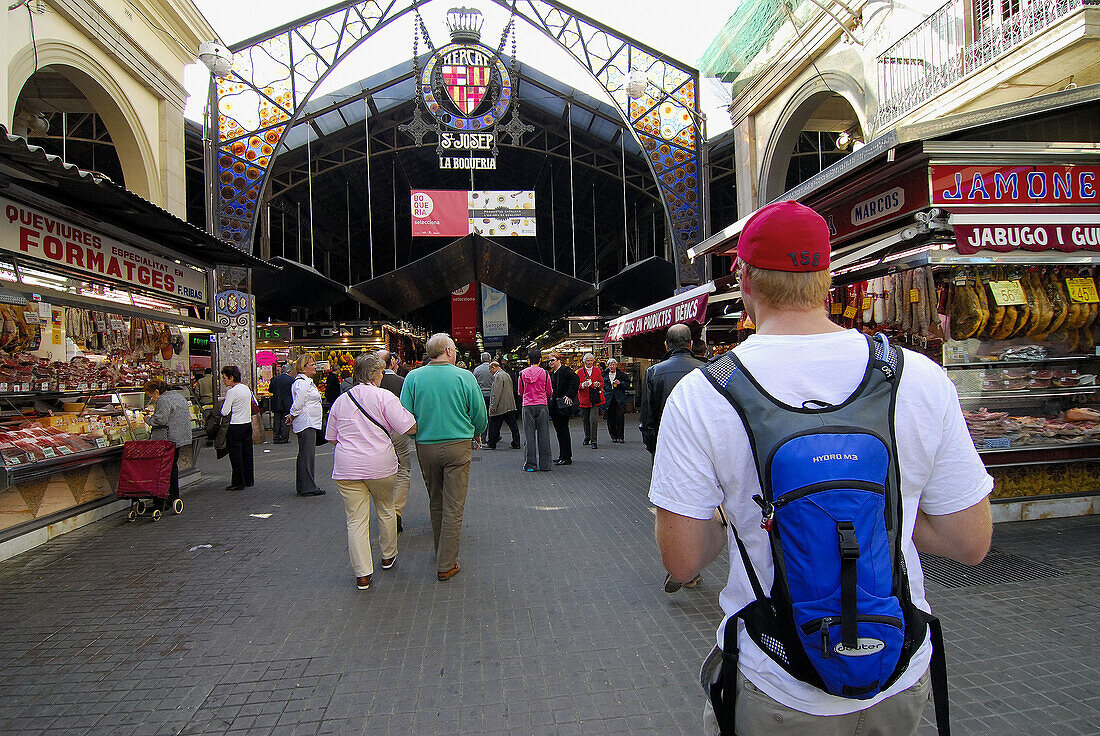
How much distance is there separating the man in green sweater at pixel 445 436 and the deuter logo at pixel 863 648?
374cm

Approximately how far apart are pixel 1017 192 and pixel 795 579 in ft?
18.1

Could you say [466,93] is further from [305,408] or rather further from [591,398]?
[305,408]

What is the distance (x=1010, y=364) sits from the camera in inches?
224

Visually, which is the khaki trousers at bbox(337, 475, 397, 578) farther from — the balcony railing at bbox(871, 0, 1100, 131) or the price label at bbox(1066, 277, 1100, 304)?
the balcony railing at bbox(871, 0, 1100, 131)

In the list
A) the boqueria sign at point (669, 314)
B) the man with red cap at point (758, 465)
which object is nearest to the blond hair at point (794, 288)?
the man with red cap at point (758, 465)

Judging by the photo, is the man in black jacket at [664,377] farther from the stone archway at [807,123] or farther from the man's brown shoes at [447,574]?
the stone archway at [807,123]

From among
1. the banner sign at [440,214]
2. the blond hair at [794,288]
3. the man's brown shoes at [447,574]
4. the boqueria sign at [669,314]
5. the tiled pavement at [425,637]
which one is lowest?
the tiled pavement at [425,637]

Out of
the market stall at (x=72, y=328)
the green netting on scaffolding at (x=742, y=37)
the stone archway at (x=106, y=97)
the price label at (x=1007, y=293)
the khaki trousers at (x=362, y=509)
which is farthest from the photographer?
the green netting on scaffolding at (x=742, y=37)

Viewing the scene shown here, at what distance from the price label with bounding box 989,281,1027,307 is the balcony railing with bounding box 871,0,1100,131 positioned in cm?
317

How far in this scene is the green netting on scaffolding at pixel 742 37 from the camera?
483 inches

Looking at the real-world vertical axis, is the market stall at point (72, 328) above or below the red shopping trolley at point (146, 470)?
above

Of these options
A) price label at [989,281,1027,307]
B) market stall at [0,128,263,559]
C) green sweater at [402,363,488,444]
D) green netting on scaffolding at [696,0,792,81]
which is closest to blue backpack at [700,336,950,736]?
green sweater at [402,363,488,444]

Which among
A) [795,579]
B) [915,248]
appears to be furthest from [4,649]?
[915,248]

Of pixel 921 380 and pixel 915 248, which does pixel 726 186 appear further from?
pixel 921 380
